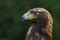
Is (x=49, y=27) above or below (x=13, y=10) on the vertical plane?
below

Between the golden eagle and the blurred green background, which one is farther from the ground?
the blurred green background

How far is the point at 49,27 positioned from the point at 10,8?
3.97 meters

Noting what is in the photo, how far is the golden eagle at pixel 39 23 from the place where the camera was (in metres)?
8.55

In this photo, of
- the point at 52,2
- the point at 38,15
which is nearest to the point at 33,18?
the point at 38,15

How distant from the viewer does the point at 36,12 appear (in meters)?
8.55

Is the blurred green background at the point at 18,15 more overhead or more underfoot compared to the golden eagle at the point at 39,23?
more overhead

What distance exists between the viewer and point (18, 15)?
486 inches

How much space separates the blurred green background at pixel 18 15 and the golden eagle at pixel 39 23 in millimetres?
3474

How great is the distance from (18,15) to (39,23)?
3.76 meters

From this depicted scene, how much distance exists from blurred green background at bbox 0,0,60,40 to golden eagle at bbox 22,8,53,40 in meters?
3.47

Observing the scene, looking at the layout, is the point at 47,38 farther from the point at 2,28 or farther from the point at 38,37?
the point at 2,28

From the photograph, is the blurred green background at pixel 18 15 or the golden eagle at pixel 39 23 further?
the blurred green background at pixel 18 15

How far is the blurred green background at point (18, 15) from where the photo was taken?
12359mm

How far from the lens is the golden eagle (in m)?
8.55
